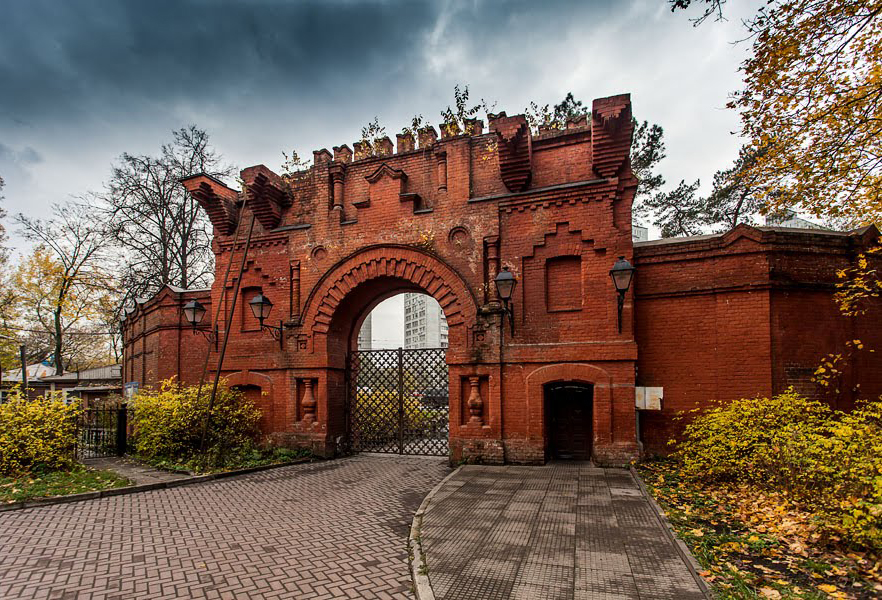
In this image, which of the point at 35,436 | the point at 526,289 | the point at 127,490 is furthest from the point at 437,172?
the point at 35,436

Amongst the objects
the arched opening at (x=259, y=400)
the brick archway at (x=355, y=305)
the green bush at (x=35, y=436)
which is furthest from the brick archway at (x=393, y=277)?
the green bush at (x=35, y=436)

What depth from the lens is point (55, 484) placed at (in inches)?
353

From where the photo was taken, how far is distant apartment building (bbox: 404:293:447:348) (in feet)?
303

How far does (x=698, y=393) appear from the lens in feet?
33.1

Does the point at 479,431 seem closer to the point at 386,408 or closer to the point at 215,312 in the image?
the point at 386,408

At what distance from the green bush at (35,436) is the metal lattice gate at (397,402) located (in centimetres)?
613

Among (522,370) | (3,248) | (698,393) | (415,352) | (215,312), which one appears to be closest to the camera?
(698,393)

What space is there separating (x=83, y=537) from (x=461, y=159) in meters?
9.81

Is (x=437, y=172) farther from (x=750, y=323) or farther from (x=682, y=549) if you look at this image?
(x=682, y=549)

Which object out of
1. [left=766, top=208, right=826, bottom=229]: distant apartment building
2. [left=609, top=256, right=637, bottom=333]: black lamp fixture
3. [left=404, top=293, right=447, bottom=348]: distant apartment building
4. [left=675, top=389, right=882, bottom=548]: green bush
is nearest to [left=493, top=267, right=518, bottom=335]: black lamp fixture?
[left=609, top=256, right=637, bottom=333]: black lamp fixture

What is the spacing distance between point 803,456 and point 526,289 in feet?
18.8

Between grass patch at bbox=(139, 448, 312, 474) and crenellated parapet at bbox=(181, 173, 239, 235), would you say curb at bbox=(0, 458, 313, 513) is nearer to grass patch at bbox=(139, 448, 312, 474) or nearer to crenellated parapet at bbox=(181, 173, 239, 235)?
grass patch at bbox=(139, 448, 312, 474)

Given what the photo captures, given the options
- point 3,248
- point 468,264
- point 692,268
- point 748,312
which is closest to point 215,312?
point 468,264

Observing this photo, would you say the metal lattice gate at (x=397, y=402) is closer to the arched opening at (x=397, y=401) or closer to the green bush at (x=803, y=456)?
the arched opening at (x=397, y=401)
